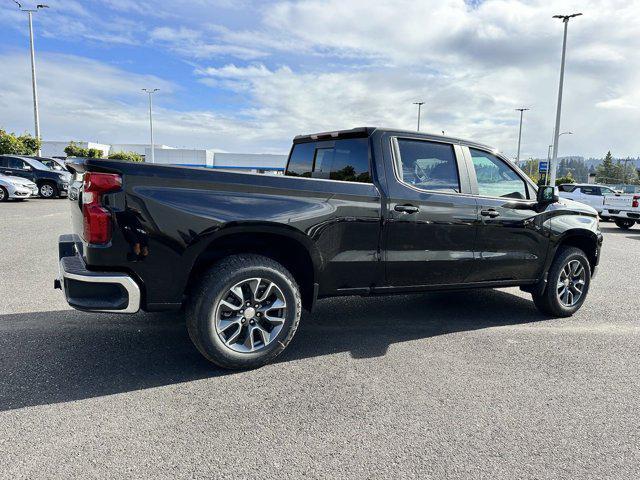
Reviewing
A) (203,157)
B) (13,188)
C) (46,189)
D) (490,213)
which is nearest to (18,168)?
(46,189)

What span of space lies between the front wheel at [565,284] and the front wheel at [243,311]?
2998mm

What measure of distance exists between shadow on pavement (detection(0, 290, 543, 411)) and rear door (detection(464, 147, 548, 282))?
62 centimetres

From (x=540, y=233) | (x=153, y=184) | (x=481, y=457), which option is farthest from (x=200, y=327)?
(x=540, y=233)

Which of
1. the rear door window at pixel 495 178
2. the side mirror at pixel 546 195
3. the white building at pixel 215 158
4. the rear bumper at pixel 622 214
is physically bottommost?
the rear bumper at pixel 622 214

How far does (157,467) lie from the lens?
246cm

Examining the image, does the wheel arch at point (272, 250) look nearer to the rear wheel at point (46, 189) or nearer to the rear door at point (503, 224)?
the rear door at point (503, 224)

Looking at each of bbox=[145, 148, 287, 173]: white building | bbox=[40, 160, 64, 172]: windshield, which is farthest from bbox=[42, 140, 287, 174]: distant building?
bbox=[40, 160, 64, 172]: windshield

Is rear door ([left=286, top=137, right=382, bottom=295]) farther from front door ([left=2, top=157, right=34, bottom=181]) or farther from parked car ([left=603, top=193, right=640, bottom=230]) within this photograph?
front door ([left=2, top=157, right=34, bottom=181])

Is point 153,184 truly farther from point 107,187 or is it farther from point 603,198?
point 603,198

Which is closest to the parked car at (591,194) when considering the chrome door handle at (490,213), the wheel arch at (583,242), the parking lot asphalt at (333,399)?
the wheel arch at (583,242)

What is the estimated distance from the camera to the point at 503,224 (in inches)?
185

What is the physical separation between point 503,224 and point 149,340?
3428 millimetres

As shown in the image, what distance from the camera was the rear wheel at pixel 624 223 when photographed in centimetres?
1694

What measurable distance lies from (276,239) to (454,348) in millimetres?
1847
